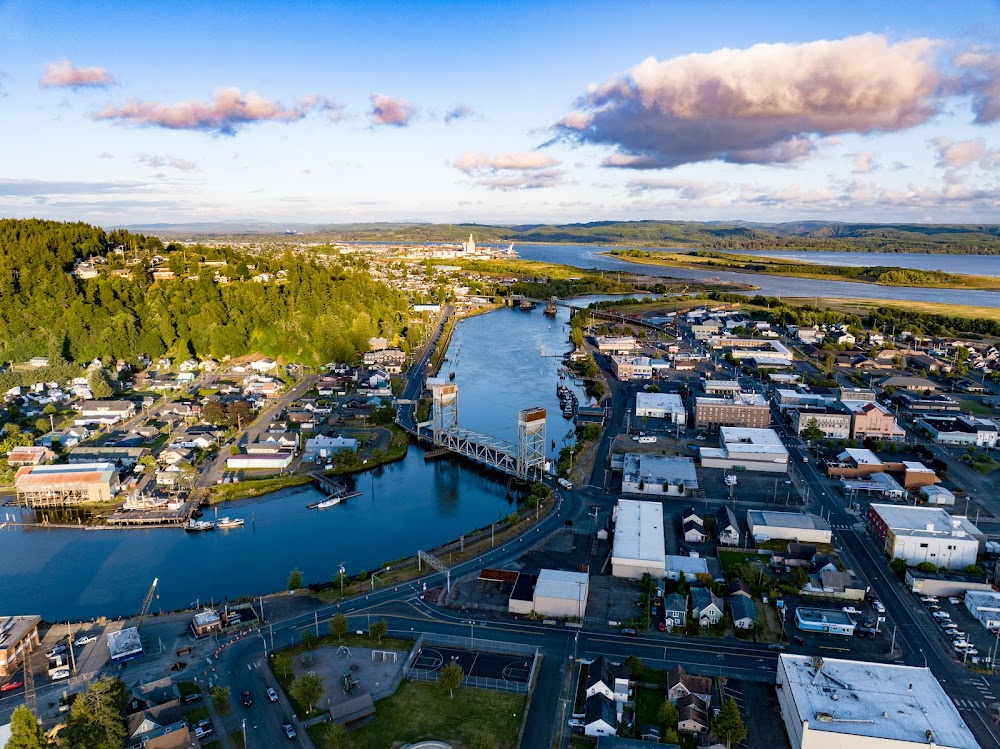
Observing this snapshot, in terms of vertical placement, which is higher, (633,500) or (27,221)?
(27,221)

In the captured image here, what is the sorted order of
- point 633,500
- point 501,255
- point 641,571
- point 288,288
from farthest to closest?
point 501,255 < point 288,288 < point 633,500 < point 641,571

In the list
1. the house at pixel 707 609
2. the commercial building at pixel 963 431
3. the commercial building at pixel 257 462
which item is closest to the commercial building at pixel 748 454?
the commercial building at pixel 963 431

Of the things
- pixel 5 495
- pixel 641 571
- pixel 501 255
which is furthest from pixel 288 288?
pixel 501 255

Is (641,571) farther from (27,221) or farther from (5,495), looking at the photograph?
(27,221)

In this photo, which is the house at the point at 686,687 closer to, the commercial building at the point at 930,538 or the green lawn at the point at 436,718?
the green lawn at the point at 436,718

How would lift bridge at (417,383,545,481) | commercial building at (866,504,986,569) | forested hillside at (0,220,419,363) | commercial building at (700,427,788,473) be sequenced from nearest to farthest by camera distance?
commercial building at (866,504,986,569) → lift bridge at (417,383,545,481) → commercial building at (700,427,788,473) → forested hillside at (0,220,419,363)

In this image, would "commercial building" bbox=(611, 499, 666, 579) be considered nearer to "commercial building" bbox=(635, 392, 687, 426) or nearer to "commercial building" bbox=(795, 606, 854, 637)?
"commercial building" bbox=(795, 606, 854, 637)

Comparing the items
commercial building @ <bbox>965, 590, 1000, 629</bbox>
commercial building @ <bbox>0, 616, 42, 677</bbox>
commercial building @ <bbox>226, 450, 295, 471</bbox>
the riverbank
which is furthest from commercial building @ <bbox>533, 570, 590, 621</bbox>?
the riverbank
